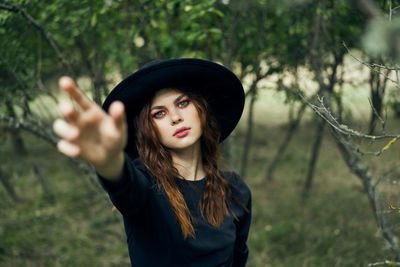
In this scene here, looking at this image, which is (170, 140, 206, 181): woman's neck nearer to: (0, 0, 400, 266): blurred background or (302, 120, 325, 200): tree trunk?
(0, 0, 400, 266): blurred background

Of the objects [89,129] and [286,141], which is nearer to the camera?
[89,129]

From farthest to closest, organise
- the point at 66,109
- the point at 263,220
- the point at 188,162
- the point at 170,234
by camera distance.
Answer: the point at 263,220
the point at 188,162
the point at 170,234
the point at 66,109

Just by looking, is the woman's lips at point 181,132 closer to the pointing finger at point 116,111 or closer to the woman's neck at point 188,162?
the woman's neck at point 188,162

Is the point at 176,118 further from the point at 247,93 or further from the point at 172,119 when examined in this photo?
the point at 247,93

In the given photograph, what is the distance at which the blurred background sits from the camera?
283 cm

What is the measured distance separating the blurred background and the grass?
0.02 meters

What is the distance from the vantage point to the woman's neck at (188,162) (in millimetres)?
1827

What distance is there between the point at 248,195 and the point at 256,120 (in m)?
10.6

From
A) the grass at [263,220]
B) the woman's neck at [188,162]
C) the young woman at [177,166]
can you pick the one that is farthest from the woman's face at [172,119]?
the grass at [263,220]

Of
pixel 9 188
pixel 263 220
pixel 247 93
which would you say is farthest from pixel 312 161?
pixel 9 188

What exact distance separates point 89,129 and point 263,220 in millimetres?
4637

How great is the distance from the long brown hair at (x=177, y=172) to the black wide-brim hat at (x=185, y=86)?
0.07 metres

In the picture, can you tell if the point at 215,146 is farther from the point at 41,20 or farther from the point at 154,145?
the point at 41,20

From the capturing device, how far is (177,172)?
1770mm
